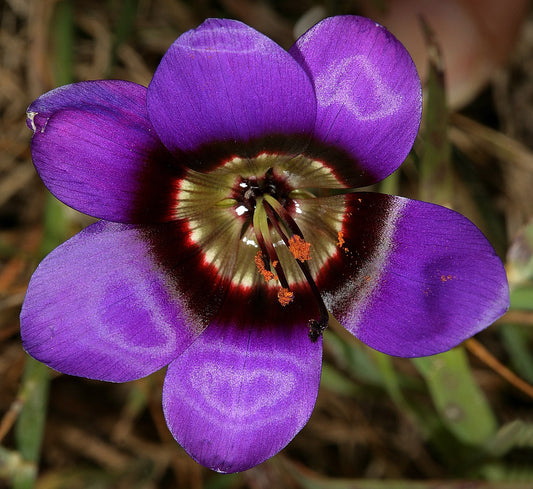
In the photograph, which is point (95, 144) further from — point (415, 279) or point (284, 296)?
point (415, 279)

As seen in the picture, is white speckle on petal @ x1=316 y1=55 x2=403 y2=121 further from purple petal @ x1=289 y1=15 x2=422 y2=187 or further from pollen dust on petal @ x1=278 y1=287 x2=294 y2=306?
pollen dust on petal @ x1=278 y1=287 x2=294 y2=306

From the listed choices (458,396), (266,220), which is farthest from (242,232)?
(458,396)

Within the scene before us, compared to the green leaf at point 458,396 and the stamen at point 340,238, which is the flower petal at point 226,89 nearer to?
the stamen at point 340,238

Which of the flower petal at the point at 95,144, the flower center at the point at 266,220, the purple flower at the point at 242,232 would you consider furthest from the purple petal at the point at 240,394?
the flower petal at the point at 95,144

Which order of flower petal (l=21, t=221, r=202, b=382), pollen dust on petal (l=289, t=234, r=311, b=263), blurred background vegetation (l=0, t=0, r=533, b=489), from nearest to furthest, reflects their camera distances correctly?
1. flower petal (l=21, t=221, r=202, b=382)
2. pollen dust on petal (l=289, t=234, r=311, b=263)
3. blurred background vegetation (l=0, t=0, r=533, b=489)

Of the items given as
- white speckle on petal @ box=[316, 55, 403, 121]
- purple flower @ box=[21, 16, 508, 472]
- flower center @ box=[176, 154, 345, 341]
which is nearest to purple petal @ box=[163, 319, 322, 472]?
purple flower @ box=[21, 16, 508, 472]

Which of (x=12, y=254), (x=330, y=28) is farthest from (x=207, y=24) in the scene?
(x=12, y=254)

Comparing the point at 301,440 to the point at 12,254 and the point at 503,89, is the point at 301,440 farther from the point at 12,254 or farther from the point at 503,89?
the point at 503,89

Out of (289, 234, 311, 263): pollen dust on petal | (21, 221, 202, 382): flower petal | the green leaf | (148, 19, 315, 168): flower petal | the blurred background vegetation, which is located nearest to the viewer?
(148, 19, 315, 168): flower petal
